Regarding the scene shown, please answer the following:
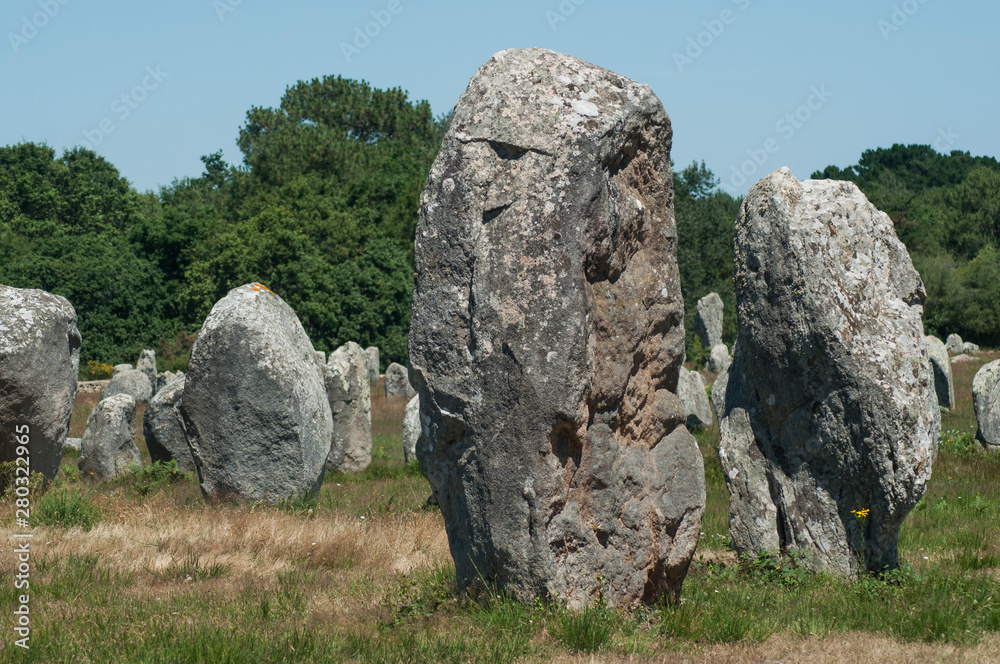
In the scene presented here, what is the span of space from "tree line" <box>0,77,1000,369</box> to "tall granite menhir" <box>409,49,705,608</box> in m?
28.8

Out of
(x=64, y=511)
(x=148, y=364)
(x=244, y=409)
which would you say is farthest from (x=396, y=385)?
(x=64, y=511)

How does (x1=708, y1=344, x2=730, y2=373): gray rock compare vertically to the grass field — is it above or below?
above

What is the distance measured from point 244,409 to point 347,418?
5335mm

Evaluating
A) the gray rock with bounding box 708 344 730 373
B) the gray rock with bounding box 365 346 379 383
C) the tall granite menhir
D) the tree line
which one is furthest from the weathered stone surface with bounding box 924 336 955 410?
the gray rock with bounding box 365 346 379 383

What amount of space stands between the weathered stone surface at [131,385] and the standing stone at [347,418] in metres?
10.3

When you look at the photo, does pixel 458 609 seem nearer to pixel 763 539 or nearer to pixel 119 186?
pixel 763 539

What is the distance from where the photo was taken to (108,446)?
42.2 ft

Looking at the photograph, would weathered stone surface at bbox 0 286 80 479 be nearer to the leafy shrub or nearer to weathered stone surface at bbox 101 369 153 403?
the leafy shrub

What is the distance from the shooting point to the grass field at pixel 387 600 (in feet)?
15.4

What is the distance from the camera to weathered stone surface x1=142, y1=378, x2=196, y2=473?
42.4ft

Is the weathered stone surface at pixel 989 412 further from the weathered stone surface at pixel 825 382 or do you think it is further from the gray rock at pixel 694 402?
the weathered stone surface at pixel 825 382

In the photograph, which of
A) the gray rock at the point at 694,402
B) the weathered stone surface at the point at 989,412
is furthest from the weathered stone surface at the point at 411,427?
the weathered stone surface at the point at 989,412

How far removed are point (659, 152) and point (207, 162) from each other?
55.3 m

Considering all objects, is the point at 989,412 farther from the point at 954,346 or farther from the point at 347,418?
the point at 954,346
